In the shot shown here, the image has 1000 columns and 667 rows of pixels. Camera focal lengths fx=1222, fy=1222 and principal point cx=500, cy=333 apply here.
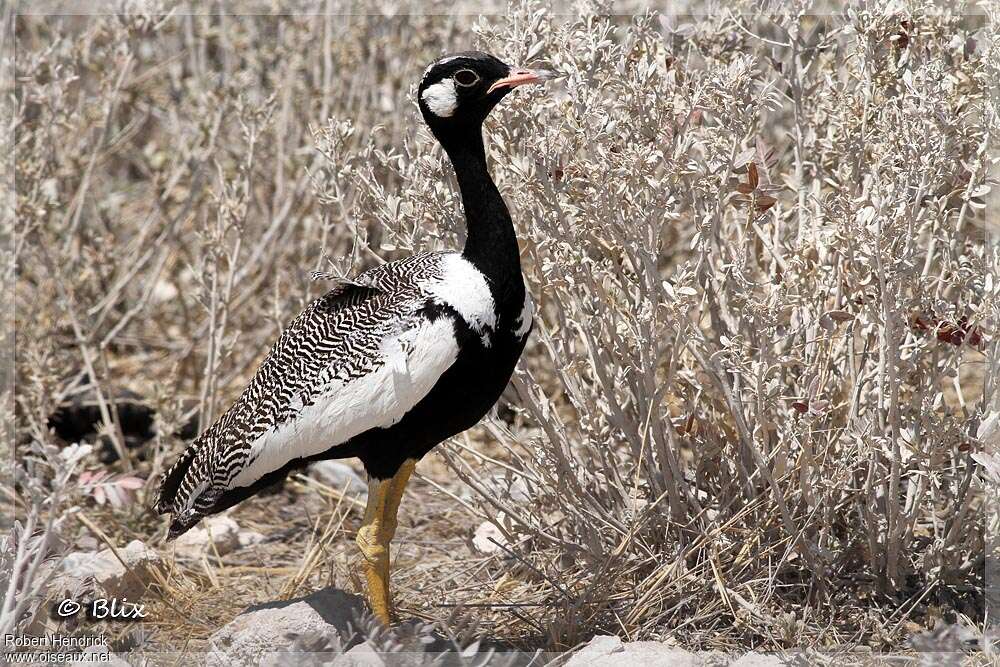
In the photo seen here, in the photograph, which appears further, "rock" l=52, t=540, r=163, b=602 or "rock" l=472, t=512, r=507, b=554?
"rock" l=472, t=512, r=507, b=554

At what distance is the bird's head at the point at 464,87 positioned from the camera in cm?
Answer: 299

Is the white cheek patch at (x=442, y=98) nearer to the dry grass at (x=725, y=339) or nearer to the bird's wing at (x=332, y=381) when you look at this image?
the dry grass at (x=725, y=339)

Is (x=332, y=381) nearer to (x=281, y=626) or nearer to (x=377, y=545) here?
(x=377, y=545)

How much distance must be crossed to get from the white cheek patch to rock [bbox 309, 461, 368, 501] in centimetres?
180

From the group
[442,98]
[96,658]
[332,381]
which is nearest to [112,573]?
[96,658]

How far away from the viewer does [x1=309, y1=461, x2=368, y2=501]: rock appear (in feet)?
14.7

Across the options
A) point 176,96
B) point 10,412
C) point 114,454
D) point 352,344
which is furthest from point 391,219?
point 176,96

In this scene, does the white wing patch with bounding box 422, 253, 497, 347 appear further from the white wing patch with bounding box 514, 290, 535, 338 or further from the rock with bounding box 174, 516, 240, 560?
the rock with bounding box 174, 516, 240, 560

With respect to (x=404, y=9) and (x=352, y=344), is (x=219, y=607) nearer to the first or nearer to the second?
→ (x=352, y=344)

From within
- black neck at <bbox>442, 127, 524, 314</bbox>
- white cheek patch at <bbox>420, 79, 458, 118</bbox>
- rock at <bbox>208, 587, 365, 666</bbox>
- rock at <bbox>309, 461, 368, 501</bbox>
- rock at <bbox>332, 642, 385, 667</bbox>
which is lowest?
rock at <bbox>309, 461, 368, 501</bbox>

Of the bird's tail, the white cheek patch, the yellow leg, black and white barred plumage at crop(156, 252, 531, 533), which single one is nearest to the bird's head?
the white cheek patch

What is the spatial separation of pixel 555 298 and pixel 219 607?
4.45ft

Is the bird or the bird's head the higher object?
the bird's head

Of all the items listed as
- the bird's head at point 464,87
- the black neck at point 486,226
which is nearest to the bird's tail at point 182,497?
the black neck at point 486,226
